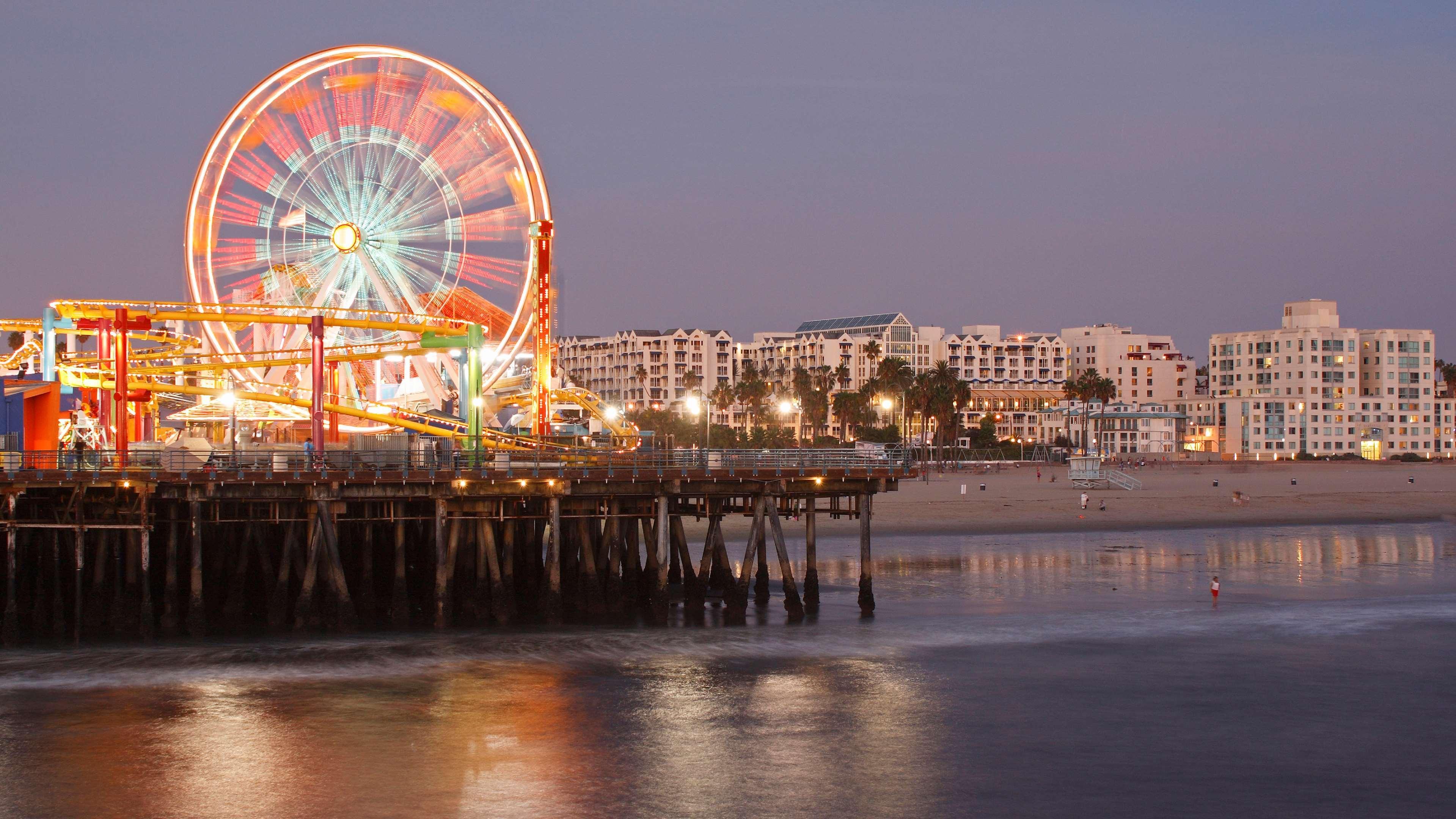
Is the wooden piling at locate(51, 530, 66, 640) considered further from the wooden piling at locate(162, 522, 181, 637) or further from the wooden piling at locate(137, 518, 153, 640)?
the wooden piling at locate(162, 522, 181, 637)

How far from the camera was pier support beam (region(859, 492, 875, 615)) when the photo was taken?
4081cm

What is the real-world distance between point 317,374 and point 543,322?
1258 cm

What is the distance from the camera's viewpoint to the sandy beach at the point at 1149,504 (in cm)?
7525

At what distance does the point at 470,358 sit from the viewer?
50.7 m

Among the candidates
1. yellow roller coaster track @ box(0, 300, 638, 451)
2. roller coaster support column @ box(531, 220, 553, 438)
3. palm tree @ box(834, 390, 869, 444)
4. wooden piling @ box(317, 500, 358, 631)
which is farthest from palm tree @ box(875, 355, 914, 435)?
wooden piling @ box(317, 500, 358, 631)

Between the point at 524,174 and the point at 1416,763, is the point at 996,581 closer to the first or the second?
the point at 524,174

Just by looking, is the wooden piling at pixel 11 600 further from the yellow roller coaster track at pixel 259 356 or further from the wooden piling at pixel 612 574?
the wooden piling at pixel 612 574

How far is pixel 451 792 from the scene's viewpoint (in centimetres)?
2369

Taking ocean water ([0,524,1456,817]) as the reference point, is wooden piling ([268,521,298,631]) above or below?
above

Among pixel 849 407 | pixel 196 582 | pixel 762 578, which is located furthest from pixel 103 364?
pixel 849 407

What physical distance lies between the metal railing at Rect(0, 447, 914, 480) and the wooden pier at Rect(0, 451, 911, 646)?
0.41 feet

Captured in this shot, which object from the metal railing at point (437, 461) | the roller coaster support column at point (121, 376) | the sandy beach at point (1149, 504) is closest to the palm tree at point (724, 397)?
the sandy beach at point (1149, 504)

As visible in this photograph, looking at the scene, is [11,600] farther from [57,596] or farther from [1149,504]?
→ [1149,504]

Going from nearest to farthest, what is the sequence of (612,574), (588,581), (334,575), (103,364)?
(334,575), (588,581), (612,574), (103,364)
